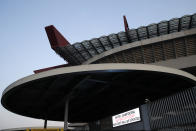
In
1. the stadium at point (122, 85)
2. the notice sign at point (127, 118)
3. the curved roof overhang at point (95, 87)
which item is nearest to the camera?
the curved roof overhang at point (95, 87)

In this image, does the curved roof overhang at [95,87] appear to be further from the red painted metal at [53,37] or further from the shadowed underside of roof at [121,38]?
the red painted metal at [53,37]

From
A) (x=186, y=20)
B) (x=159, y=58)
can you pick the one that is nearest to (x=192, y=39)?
(x=186, y=20)

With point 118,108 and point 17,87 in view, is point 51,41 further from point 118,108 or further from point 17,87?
point 17,87

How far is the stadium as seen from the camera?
1405 centimetres

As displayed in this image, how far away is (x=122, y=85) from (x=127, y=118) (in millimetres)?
31022

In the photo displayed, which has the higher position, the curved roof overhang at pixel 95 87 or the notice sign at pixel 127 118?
the curved roof overhang at pixel 95 87

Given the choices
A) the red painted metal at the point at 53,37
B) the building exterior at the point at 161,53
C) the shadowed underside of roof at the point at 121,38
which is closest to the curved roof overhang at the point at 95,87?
the building exterior at the point at 161,53

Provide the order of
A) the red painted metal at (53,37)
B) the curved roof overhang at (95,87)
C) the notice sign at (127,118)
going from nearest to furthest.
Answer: the curved roof overhang at (95,87) < the notice sign at (127,118) < the red painted metal at (53,37)

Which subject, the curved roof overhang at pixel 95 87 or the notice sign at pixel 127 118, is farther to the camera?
the notice sign at pixel 127 118

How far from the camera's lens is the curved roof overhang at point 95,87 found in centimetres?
1333

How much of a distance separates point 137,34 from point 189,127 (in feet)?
69.7

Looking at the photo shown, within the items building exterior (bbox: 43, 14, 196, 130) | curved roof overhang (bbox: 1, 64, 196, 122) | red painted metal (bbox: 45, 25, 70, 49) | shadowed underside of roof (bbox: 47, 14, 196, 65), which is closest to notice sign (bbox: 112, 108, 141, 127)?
building exterior (bbox: 43, 14, 196, 130)

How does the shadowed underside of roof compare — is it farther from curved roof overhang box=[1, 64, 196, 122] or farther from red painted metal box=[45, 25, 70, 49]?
curved roof overhang box=[1, 64, 196, 122]

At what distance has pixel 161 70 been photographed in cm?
1367
